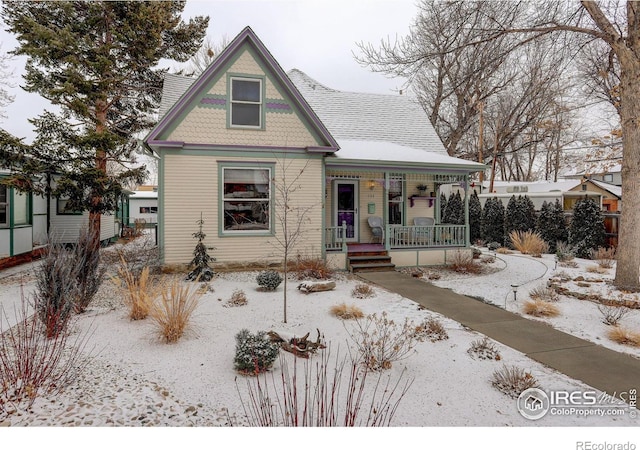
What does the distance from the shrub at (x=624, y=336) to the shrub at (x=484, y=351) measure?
1.88 meters

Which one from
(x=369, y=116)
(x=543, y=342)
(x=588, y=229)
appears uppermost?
(x=369, y=116)

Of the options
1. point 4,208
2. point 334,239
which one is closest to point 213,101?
point 334,239

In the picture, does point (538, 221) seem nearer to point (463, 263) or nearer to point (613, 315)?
point (463, 263)

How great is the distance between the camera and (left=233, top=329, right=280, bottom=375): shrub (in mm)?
3857

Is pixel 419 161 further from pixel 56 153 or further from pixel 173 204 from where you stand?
pixel 56 153

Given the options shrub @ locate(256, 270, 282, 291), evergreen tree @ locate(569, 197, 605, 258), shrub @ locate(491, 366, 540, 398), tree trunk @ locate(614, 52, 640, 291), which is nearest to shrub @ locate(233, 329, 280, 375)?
shrub @ locate(491, 366, 540, 398)

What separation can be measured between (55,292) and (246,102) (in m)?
6.82

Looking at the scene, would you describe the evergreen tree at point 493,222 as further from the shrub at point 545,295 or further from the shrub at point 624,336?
the shrub at point 624,336

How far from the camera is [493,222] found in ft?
56.1

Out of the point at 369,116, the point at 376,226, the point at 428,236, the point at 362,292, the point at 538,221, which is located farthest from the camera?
the point at 538,221

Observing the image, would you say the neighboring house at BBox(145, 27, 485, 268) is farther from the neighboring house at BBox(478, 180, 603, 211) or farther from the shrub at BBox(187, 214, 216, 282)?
the neighboring house at BBox(478, 180, 603, 211)

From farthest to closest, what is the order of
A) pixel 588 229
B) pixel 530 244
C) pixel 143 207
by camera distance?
pixel 143 207 < pixel 530 244 < pixel 588 229

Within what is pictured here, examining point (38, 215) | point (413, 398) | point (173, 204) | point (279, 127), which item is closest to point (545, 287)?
point (413, 398)

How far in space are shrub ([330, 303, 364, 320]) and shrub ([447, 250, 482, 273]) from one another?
5.64 m
